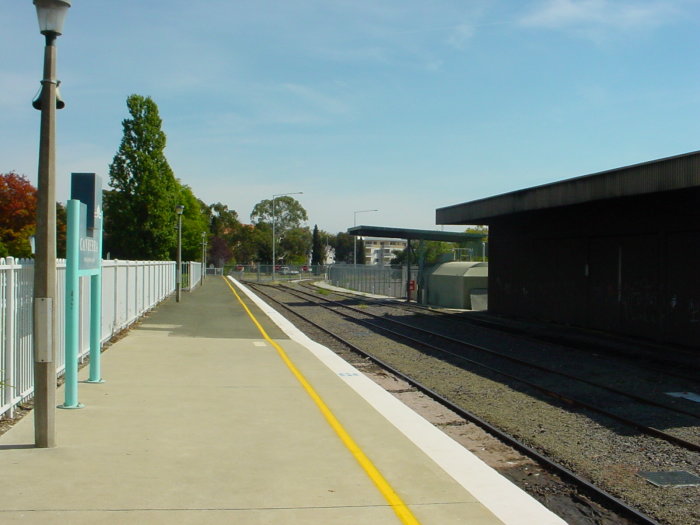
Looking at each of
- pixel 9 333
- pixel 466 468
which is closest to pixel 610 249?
pixel 466 468

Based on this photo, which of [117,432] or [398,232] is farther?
[398,232]

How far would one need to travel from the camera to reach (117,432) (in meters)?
7.50

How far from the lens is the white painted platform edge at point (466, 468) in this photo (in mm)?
5508

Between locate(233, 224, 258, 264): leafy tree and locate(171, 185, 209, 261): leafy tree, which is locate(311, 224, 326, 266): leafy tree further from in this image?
locate(171, 185, 209, 261): leafy tree

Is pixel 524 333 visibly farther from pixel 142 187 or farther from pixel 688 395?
pixel 142 187

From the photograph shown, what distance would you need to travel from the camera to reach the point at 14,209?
251ft

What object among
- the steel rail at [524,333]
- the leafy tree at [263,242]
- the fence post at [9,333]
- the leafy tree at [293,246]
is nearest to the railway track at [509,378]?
the steel rail at [524,333]

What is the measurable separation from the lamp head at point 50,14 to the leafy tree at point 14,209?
7250 centimetres

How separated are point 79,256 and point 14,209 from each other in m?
75.4

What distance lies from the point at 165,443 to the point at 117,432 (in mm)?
682

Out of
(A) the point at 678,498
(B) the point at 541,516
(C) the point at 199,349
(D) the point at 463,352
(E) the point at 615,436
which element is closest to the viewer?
(B) the point at 541,516

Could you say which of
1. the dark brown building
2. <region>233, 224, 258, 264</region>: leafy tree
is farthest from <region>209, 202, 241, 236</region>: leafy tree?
the dark brown building

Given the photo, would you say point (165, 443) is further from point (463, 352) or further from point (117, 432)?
point (463, 352)

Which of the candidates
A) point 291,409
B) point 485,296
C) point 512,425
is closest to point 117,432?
point 291,409
